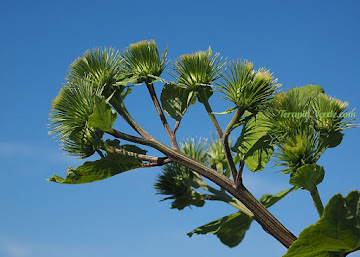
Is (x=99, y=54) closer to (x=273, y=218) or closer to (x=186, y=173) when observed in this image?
(x=186, y=173)

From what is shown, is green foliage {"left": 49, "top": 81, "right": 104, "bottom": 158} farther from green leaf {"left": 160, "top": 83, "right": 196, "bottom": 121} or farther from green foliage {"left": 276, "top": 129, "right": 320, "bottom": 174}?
green foliage {"left": 276, "top": 129, "right": 320, "bottom": 174}

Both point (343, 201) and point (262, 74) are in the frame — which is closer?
point (343, 201)

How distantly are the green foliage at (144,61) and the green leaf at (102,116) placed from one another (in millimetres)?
510

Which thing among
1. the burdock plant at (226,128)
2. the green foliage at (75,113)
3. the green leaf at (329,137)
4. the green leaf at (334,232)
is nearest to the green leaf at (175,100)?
the burdock plant at (226,128)

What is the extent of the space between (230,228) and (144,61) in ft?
5.32

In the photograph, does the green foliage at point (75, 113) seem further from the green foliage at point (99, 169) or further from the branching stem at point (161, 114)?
the branching stem at point (161, 114)

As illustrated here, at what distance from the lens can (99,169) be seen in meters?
3.75

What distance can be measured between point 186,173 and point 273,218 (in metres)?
1.02

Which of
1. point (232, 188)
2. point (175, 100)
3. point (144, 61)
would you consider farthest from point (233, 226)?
point (144, 61)

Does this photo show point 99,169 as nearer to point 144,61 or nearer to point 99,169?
point 99,169

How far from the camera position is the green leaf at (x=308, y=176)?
3.17 m

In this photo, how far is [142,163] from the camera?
373 cm

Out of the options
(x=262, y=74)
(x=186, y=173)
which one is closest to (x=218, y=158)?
(x=186, y=173)

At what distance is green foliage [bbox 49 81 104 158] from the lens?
138 inches
